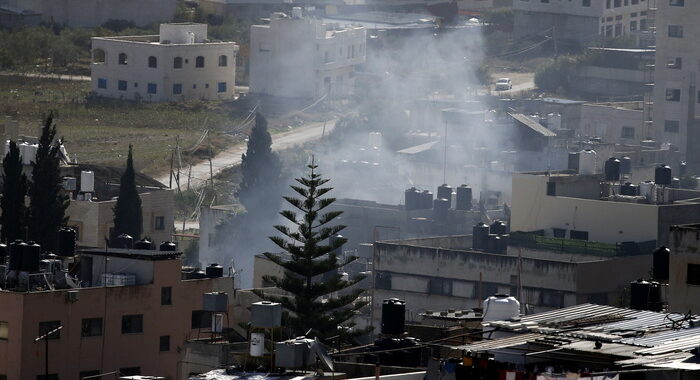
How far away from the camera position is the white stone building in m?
117

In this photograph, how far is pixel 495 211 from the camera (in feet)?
260

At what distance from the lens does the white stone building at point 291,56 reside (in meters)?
117

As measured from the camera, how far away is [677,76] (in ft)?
345

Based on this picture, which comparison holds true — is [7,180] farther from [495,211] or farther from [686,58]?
[686,58]

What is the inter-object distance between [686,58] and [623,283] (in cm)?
4545

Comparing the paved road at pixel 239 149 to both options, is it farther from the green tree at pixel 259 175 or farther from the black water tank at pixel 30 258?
the black water tank at pixel 30 258

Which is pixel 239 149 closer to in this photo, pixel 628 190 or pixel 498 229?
pixel 628 190

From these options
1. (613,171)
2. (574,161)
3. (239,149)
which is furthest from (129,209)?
(239,149)

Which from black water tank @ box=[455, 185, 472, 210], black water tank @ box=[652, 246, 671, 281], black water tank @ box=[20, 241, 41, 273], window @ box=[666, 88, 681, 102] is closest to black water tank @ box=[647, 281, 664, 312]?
black water tank @ box=[652, 246, 671, 281]

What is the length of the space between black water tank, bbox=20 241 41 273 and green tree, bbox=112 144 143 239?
18.5 metres

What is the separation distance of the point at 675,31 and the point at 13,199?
45.7 m

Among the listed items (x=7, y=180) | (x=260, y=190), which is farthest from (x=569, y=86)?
(x=7, y=180)

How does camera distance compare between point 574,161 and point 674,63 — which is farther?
point 674,63

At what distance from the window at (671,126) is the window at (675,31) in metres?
3.69
